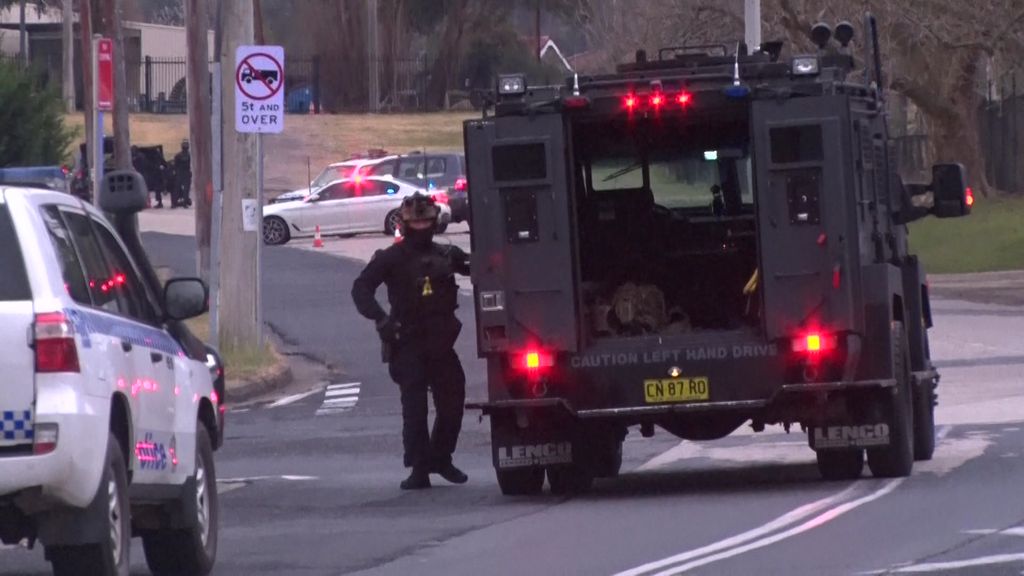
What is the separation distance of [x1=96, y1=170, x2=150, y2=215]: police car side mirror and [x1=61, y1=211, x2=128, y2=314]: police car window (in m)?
3.70

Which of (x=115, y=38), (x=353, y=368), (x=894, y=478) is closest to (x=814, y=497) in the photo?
(x=894, y=478)

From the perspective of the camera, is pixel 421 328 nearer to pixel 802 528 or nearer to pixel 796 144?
pixel 796 144

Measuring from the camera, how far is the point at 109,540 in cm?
834

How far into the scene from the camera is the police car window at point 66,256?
331 inches

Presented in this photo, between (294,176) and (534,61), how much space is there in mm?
22788

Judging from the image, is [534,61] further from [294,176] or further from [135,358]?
[135,358]

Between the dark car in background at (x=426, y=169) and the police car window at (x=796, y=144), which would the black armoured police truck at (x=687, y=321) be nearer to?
the police car window at (x=796, y=144)

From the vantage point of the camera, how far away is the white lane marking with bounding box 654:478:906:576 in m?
9.74

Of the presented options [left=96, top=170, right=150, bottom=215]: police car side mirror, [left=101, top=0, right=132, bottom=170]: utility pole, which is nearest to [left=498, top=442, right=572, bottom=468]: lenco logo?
[left=96, top=170, right=150, bottom=215]: police car side mirror

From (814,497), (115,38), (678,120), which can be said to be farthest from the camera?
(115,38)

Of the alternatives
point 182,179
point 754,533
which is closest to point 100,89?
point 754,533

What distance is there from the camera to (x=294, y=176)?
64.9 m

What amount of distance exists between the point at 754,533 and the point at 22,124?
3016 cm

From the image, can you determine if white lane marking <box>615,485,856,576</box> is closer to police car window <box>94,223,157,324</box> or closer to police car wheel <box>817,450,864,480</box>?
police car wheel <box>817,450,864,480</box>
